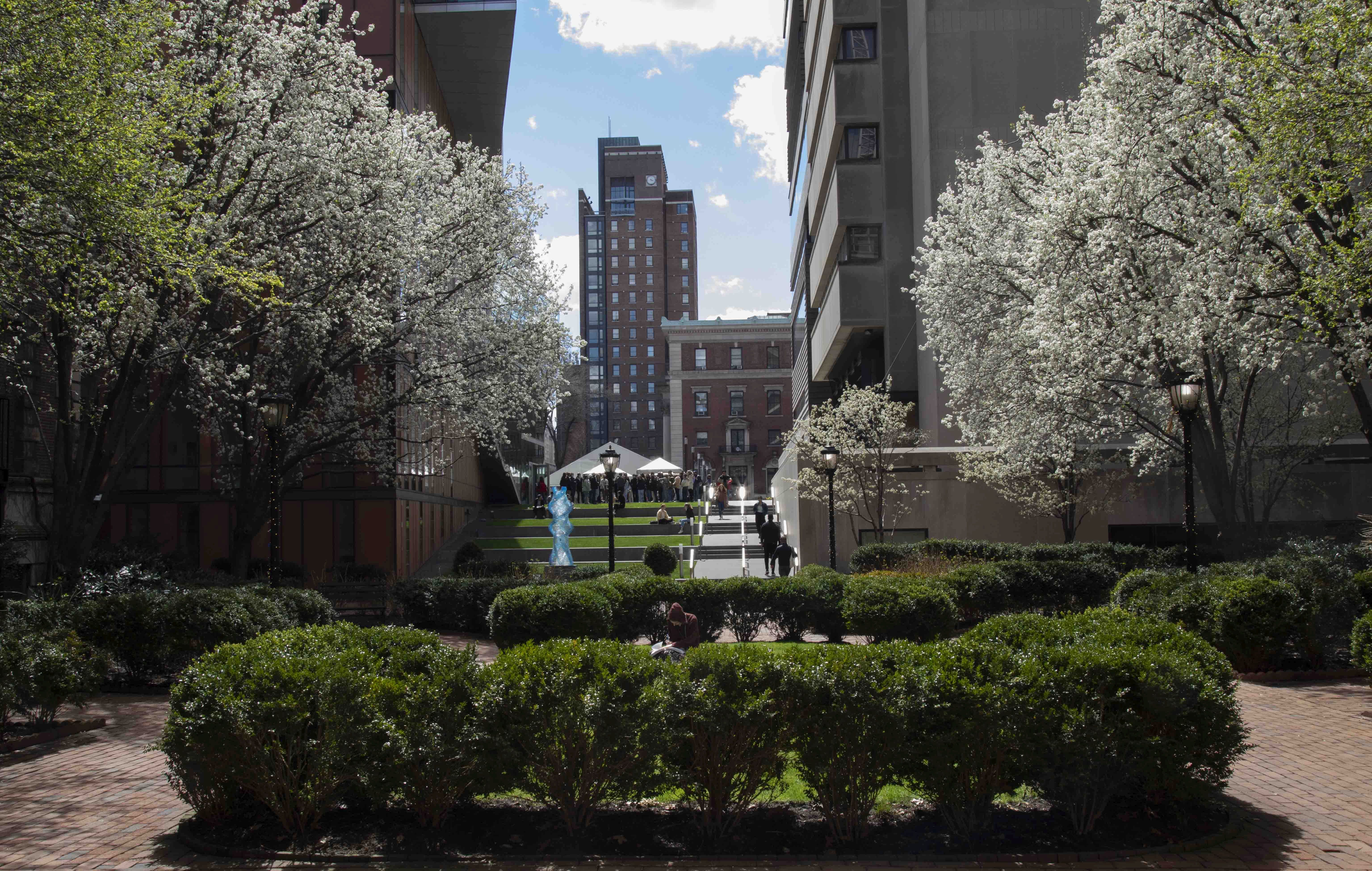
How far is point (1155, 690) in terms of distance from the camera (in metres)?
6.27

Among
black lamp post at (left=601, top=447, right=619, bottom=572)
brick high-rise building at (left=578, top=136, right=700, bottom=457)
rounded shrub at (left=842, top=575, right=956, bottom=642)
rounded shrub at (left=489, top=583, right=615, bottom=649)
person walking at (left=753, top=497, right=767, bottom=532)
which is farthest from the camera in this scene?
brick high-rise building at (left=578, top=136, right=700, bottom=457)

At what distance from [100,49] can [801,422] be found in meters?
24.1

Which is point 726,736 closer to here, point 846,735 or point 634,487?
point 846,735

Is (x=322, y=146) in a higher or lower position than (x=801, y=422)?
higher

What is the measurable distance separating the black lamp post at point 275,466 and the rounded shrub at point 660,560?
349 inches

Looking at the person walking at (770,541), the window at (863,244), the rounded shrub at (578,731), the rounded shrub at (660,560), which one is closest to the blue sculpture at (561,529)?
the rounded shrub at (660,560)

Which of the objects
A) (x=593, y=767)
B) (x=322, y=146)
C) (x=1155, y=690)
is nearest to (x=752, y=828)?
(x=593, y=767)

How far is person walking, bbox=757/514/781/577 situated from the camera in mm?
25828

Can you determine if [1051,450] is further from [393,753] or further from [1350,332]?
[393,753]

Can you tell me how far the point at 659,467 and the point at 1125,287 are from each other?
29.5 m

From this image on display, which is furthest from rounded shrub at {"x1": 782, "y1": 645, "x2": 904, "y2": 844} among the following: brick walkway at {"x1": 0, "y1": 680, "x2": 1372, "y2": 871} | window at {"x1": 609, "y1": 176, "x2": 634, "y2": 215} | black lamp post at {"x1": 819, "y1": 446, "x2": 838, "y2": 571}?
window at {"x1": 609, "y1": 176, "x2": 634, "y2": 215}

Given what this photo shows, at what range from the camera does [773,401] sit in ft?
272

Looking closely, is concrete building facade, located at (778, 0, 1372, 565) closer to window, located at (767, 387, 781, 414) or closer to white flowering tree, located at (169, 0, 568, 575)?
white flowering tree, located at (169, 0, 568, 575)

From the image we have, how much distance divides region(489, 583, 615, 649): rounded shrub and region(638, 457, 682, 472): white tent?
2977cm
